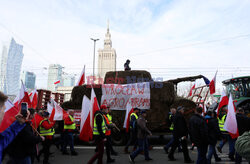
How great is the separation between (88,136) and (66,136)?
106 inches

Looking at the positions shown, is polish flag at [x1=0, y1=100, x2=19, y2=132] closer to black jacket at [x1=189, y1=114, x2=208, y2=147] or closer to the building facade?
black jacket at [x1=189, y1=114, x2=208, y2=147]

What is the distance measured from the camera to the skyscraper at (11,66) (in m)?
23.3

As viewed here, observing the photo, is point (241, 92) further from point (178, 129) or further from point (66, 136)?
point (66, 136)

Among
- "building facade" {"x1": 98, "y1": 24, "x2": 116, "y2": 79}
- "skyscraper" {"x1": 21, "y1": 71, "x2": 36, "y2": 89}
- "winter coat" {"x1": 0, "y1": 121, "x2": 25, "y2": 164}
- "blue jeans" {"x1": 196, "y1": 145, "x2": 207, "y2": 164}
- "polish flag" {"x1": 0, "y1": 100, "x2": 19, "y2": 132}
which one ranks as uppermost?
"building facade" {"x1": 98, "y1": 24, "x2": 116, "y2": 79}

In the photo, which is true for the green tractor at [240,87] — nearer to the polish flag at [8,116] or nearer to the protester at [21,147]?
the protester at [21,147]

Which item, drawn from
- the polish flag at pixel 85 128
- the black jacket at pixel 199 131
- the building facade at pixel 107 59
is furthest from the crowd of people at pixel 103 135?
the building facade at pixel 107 59

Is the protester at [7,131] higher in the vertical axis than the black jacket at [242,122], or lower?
higher

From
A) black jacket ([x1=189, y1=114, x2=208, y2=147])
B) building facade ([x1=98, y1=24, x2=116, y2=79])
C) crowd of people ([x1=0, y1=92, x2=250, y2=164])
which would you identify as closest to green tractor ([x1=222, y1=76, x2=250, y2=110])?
crowd of people ([x1=0, y1=92, x2=250, y2=164])

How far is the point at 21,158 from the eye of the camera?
3041 millimetres

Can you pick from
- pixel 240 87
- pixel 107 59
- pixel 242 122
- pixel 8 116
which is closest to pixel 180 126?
pixel 242 122

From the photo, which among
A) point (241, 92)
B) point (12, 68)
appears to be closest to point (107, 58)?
point (12, 68)

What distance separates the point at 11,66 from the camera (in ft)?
80.2

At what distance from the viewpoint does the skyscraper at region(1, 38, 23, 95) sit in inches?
918

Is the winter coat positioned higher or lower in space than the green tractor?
lower
